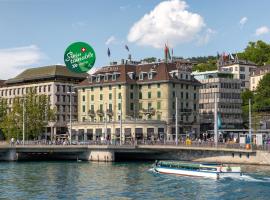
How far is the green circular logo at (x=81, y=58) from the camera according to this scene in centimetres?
14412

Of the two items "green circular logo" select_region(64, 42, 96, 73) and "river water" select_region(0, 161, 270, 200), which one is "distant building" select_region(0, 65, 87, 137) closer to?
"green circular logo" select_region(64, 42, 96, 73)

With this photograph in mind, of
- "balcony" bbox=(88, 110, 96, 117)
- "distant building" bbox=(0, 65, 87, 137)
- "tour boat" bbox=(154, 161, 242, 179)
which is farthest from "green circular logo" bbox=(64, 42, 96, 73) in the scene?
"tour boat" bbox=(154, 161, 242, 179)

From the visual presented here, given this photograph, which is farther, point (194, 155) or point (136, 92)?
point (136, 92)

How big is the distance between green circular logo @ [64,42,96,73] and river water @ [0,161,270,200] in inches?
1751

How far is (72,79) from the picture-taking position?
191750 mm

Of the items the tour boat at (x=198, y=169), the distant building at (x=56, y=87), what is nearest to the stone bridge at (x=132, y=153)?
the tour boat at (x=198, y=169)

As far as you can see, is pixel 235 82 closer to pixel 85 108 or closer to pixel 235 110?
pixel 235 110

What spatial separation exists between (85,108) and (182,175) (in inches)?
3011

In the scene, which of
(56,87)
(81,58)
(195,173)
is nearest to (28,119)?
(81,58)

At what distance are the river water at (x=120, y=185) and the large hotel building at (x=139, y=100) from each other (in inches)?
1916

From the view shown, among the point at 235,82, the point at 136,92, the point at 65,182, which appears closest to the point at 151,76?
the point at 136,92

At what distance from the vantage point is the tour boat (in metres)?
85.8

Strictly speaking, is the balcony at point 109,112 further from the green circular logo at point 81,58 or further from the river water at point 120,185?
the river water at point 120,185

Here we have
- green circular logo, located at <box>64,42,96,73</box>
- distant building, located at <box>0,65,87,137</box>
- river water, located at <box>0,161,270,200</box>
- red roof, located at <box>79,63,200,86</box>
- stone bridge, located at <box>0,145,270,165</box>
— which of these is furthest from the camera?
distant building, located at <box>0,65,87,137</box>
